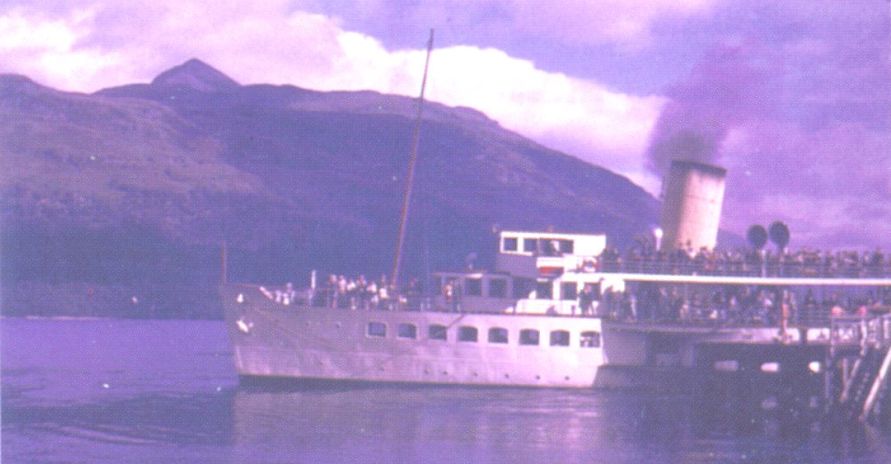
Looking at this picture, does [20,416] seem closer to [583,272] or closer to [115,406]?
[115,406]

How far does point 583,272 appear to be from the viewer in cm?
6444

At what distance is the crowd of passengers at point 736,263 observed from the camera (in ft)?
210

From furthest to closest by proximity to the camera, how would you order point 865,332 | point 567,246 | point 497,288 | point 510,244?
1. point 510,244
2. point 567,246
3. point 497,288
4. point 865,332

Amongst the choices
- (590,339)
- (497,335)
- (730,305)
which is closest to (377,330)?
(497,335)

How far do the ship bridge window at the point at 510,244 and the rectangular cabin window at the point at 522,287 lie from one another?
2.31 meters

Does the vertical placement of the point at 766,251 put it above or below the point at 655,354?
above

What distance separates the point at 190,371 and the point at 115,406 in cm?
2719

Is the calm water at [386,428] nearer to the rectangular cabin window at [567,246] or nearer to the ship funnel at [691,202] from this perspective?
the rectangular cabin window at [567,246]

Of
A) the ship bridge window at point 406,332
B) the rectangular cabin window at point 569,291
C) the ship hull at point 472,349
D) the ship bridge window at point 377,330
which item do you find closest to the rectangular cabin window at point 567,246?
the rectangular cabin window at point 569,291

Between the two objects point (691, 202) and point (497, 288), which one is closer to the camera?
point (497, 288)

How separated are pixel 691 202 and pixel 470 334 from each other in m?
13.2

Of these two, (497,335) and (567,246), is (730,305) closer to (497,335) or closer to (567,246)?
(567,246)

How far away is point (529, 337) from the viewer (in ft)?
209

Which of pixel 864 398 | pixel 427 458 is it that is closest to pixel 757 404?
pixel 864 398
